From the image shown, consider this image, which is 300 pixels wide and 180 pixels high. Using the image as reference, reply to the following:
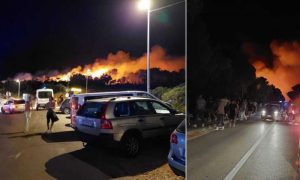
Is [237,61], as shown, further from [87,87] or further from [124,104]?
[124,104]

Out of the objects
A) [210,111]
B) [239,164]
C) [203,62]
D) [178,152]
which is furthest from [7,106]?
[178,152]

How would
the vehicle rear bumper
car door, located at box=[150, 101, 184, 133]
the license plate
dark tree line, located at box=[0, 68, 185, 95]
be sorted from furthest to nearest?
dark tree line, located at box=[0, 68, 185, 95], car door, located at box=[150, 101, 184, 133], the license plate, the vehicle rear bumper

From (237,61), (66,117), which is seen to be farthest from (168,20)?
(237,61)

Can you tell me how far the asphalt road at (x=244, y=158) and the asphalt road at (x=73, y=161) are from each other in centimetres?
69

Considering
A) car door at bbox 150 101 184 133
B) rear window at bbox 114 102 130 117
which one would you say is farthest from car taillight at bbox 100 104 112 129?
car door at bbox 150 101 184 133

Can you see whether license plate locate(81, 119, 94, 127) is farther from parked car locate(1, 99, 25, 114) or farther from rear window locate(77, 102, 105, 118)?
parked car locate(1, 99, 25, 114)

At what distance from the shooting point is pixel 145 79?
43.5 ft

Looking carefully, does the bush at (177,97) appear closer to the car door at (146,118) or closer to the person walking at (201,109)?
the person walking at (201,109)

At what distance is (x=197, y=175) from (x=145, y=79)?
7.30m

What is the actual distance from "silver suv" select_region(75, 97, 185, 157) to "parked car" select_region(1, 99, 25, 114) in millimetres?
15120

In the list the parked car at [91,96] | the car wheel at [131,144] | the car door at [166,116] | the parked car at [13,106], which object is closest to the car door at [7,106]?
the parked car at [13,106]

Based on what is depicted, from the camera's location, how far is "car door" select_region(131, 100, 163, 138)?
25.9 feet

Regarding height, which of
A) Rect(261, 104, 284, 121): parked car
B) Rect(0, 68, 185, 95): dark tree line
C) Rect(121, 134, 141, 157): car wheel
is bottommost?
Rect(121, 134, 141, 157): car wheel

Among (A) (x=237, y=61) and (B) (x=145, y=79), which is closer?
(B) (x=145, y=79)
